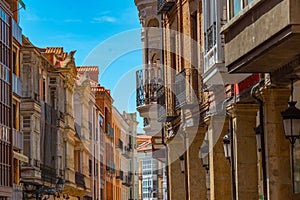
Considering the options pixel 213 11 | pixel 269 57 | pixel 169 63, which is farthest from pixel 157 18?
pixel 269 57

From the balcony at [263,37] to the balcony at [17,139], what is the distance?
98.6ft

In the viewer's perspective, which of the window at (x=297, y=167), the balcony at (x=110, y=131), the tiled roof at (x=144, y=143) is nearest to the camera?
the window at (x=297, y=167)

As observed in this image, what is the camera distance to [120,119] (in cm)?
9275

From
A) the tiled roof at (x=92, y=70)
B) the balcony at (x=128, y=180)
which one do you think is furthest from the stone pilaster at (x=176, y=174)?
the balcony at (x=128, y=180)

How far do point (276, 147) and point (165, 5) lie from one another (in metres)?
12.5

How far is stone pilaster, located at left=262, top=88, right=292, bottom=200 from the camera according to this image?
14.9 meters

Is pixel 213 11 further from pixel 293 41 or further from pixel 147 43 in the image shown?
pixel 147 43

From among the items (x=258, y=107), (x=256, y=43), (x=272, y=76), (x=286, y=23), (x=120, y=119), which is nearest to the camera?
(x=286, y=23)

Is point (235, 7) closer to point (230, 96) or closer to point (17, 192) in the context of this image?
point (230, 96)

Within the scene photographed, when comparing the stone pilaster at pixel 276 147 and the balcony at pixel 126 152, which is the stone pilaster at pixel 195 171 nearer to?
the stone pilaster at pixel 276 147

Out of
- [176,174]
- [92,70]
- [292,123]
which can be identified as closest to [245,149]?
[292,123]

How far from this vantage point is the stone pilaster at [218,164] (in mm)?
19594

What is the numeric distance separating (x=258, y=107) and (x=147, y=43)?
14690mm

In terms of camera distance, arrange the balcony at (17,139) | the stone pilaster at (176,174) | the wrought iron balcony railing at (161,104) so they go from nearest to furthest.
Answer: the stone pilaster at (176,174) < the wrought iron balcony railing at (161,104) < the balcony at (17,139)
